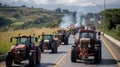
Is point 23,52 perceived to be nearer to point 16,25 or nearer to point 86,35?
point 86,35

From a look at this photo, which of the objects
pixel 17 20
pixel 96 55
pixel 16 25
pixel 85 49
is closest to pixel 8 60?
pixel 85 49

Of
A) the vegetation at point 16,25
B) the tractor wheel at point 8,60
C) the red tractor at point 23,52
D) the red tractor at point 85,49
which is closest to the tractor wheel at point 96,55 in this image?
the red tractor at point 85,49

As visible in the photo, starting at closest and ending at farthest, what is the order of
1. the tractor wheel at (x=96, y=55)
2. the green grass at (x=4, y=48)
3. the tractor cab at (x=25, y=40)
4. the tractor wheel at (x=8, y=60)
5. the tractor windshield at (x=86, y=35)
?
1. the tractor wheel at (x=8, y=60)
2. the tractor cab at (x=25, y=40)
3. the tractor wheel at (x=96, y=55)
4. the tractor windshield at (x=86, y=35)
5. the green grass at (x=4, y=48)

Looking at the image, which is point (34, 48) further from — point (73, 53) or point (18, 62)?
point (73, 53)

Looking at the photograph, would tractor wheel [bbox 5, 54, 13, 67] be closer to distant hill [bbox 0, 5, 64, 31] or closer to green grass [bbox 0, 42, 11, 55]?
green grass [bbox 0, 42, 11, 55]

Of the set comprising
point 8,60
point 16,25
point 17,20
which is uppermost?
point 8,60

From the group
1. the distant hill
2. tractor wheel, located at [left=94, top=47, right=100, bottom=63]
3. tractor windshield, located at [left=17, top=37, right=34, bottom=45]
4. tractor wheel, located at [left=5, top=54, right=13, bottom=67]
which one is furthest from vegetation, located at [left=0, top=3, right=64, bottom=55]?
tractor wheel, located at [left=94, top=47, right=100, bottom=63]

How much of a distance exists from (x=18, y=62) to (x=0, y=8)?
9730 centimetres

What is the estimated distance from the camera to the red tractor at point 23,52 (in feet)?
66.8

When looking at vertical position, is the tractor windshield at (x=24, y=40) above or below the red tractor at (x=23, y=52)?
above

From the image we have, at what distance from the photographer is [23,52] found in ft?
68.7

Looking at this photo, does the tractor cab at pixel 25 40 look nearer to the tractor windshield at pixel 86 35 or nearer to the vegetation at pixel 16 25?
the tractor windshield at pixel 86 35

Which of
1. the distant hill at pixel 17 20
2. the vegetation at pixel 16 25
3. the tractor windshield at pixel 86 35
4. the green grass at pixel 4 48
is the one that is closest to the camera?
the tractor windshield at pixel 86 35

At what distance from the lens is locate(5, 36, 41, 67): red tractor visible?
20.4 metres
